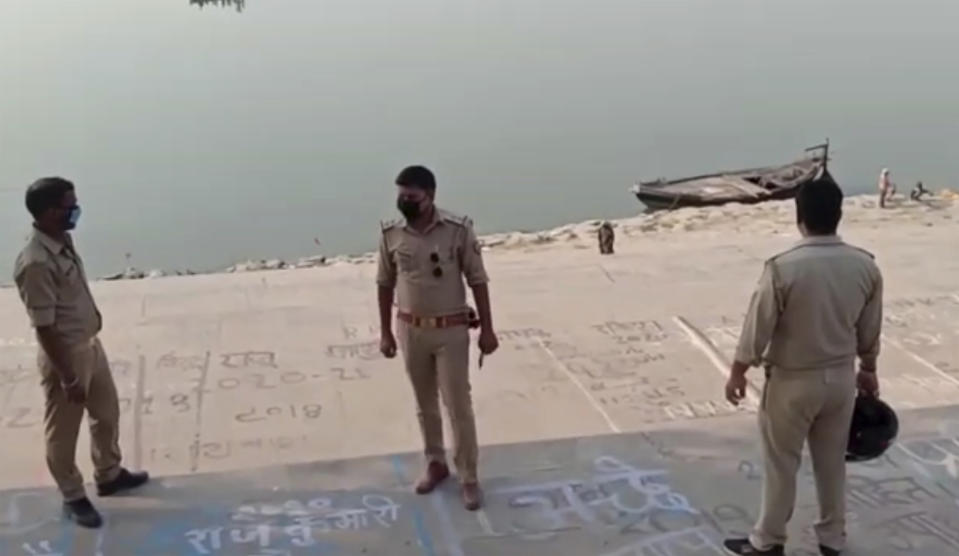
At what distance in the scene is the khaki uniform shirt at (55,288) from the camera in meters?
5.16

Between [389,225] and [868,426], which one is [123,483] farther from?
[868,426]

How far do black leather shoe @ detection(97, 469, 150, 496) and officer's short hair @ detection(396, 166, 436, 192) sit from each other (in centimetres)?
203

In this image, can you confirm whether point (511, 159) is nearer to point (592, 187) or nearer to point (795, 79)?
point (592, 187)

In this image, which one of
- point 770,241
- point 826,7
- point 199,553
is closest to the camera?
point 199,553

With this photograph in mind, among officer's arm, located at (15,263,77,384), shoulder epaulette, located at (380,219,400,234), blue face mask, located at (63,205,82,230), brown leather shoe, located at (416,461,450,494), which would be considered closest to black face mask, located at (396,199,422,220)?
shoulder epaulette, located at (380,219,400,234)

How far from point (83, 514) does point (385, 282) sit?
5.57 feet

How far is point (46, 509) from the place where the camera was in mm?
5805

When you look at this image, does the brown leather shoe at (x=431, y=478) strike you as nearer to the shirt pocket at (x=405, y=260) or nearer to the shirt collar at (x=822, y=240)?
the shirt pocket at (x=405, y=260)

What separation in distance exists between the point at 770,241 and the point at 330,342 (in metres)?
5.13

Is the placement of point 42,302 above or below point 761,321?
above

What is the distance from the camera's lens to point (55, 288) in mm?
5254

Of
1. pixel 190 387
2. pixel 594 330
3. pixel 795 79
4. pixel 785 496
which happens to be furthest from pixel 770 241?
pixel 795 79

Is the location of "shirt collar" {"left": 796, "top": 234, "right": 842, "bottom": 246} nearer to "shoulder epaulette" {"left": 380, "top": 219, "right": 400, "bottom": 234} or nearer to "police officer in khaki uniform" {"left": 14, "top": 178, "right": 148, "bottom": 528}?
"shoulder epaulette" {"left": 380, "top": 219, "right": 400, "bottom": 234}

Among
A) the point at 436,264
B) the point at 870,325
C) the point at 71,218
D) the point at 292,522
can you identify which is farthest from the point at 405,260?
the point at 870,325
